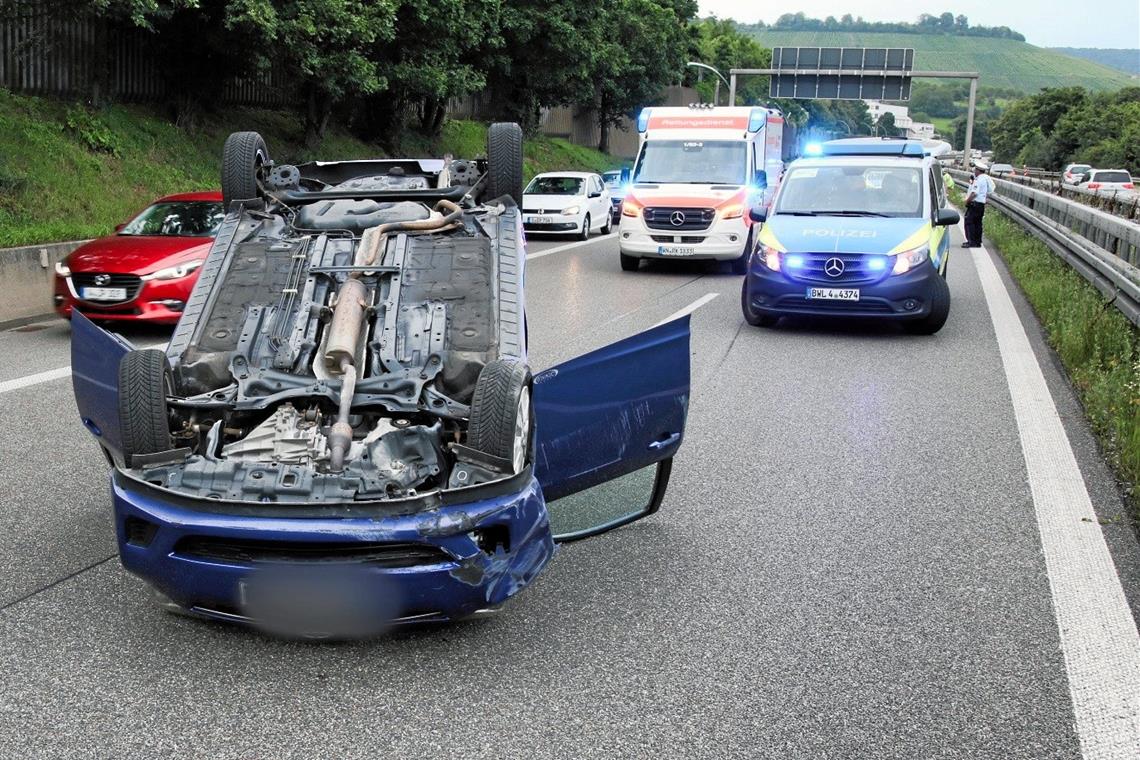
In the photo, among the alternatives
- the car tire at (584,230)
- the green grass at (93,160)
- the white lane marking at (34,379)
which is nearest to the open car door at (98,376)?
the white lane marking at (34,379)

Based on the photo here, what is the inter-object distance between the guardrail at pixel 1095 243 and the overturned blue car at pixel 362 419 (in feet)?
19.2

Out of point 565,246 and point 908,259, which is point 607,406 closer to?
point 908,259

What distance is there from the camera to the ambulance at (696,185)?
1822cm

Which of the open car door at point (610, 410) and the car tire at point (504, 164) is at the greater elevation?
the car tire at point (504, 164)

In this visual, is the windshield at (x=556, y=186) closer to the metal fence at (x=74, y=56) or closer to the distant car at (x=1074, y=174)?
the metal fence at (x=74, y=56)

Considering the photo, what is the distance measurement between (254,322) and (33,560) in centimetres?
143

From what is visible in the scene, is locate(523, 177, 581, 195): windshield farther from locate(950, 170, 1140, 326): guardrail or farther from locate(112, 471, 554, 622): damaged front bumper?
locate(112, 471, 554, 622): damaged front bumper

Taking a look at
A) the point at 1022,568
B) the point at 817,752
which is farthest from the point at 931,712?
the point at 1022,568

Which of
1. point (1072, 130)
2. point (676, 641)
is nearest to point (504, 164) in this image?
point (676, 641)

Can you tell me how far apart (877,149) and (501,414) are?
1243 cm

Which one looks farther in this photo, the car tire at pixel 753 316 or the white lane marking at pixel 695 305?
the white lane marking at pixel 695 305

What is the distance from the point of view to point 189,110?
2384cm

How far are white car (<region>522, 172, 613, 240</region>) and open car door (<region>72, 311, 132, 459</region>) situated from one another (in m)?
19.1

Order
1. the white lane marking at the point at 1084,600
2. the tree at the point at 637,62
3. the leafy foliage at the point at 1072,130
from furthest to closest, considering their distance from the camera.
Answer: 1. the leafy foliage at the point at 1072,130
2. the tree at the point at 637,62
3. the white lane marking at the point at 1084,600
